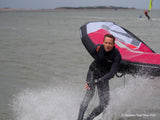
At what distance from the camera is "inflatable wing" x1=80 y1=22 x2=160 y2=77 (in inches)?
154

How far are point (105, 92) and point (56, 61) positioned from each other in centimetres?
526

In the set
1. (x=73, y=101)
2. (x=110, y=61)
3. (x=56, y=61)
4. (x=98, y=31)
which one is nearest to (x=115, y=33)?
(x=98, y=31)

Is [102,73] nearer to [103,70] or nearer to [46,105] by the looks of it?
[103,70]

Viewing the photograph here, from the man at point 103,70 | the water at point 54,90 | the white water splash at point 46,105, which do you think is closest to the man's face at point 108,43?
the man at point 103,70

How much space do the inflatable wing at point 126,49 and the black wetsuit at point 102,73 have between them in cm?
39

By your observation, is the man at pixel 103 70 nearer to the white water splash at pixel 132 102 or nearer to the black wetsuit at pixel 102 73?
the black wetsuit at pixel 102 73

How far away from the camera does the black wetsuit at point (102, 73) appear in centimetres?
350

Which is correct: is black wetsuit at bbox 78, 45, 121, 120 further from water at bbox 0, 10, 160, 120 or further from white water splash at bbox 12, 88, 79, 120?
white water splash at bbox 12, 88, 79, 120

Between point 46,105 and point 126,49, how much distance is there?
2.01 meters

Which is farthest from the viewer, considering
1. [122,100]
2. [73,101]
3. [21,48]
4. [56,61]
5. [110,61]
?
[21,48]

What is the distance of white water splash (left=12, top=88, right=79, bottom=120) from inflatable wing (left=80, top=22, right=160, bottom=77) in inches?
53.8

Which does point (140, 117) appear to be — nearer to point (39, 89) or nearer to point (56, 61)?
point (39, 89)

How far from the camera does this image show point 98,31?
465 cm

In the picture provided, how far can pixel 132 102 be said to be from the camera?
4820 mm
